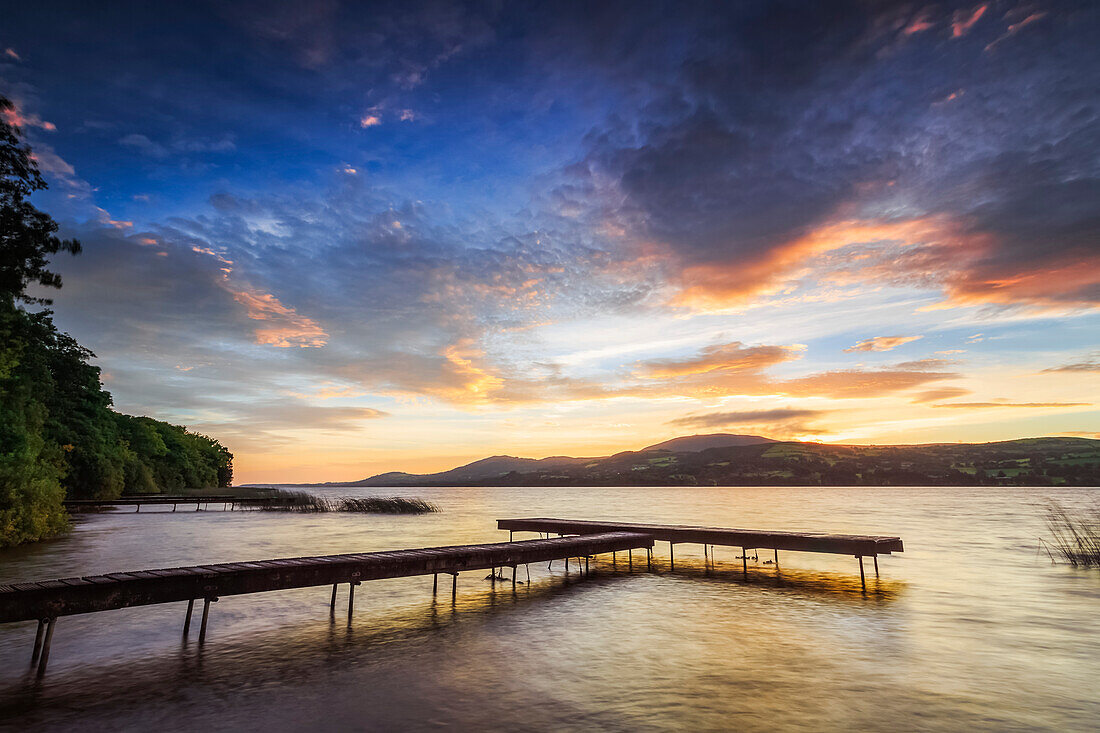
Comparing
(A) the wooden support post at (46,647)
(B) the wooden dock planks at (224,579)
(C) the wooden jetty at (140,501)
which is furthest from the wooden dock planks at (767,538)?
(C) the wooden jetty at (140,501)

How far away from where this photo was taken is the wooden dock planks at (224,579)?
834cm

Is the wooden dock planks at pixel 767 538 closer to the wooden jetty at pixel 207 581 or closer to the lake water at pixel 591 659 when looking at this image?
the lake water at pixel 591 659

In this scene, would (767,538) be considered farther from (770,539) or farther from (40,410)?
(40,410)

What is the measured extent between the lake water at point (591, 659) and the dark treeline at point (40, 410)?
8.41 m

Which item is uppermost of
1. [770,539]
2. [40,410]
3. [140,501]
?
[40,410]

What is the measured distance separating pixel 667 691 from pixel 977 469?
613 feet

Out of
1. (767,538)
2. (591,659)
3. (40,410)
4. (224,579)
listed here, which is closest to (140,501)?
(40,410)

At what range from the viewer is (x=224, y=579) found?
34.0 ft

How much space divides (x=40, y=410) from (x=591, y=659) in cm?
3695

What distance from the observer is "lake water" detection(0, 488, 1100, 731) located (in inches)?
273

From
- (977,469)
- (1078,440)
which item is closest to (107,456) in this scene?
(977,469)

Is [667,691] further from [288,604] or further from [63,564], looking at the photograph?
[63,564]

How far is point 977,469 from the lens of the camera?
151375 millimetres

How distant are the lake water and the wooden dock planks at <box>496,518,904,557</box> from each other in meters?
1.18
